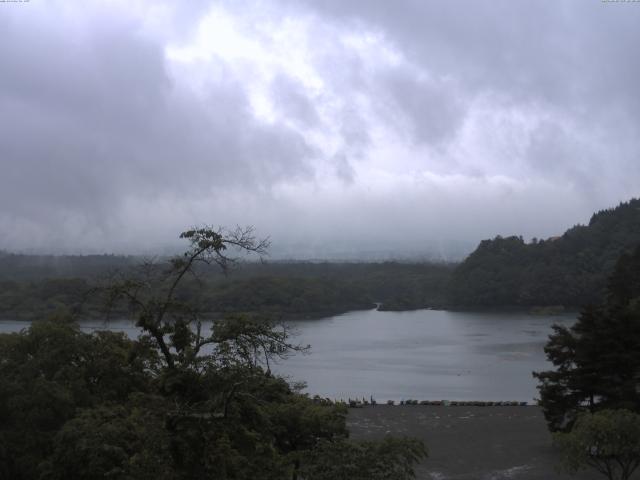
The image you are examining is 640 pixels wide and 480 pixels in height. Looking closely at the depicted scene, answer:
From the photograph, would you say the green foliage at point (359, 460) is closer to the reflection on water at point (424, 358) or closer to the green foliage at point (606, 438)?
the green foliage at point (606, 438)

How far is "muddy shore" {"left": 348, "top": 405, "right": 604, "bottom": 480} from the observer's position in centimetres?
1149

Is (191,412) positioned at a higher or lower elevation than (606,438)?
higher

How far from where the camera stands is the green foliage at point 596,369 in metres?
12.2

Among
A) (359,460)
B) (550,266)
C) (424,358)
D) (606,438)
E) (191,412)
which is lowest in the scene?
(424,358)

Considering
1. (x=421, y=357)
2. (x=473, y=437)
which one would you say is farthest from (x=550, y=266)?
(x=473, y=437)

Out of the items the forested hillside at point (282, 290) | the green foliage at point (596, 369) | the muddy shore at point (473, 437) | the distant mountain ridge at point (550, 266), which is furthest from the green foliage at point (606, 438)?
the distant mountain ridge at point (550, 266)

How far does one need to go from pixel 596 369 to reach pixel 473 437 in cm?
320

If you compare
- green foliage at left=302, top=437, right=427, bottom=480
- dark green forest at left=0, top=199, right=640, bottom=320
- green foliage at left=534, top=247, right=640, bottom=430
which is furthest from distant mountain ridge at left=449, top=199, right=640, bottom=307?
green foliage at left=302, top=437, right=427, bottom=480

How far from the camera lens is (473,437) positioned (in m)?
14.3

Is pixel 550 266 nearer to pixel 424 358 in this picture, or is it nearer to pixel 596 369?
pixel 424 358

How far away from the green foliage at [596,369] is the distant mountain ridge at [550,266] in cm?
4530

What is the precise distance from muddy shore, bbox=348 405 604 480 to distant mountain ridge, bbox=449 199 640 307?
42.4 metres

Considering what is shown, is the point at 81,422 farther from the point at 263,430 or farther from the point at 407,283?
the point at 407,283

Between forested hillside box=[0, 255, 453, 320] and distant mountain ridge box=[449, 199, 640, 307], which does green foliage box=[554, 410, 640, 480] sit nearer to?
forested hillside box=[0, 255, 453, 320]
